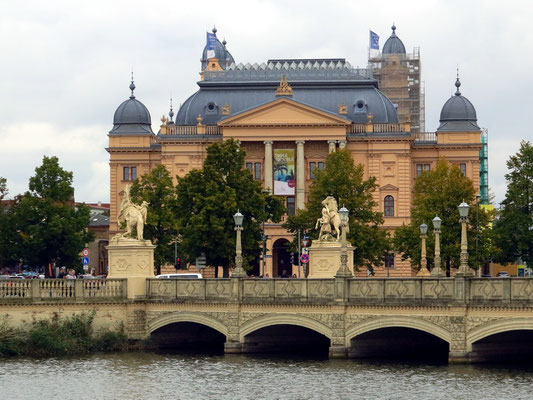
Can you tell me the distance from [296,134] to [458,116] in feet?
49.9

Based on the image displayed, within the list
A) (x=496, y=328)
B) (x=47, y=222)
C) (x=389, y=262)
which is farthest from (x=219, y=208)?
(x=389, y=262)

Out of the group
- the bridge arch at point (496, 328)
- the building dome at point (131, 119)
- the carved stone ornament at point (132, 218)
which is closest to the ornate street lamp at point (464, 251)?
the bridge arch at point (496, 328)

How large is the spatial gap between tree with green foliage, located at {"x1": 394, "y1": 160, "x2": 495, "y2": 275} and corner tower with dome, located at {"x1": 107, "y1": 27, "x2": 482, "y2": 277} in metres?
28.7

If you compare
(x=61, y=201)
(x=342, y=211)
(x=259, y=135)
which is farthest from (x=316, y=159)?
(x=342, y=211)

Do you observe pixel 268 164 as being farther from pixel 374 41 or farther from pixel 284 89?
pixel 374 41

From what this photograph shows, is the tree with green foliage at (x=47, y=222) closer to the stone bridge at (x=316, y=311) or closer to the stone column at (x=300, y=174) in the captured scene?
the stone column at (x=300, y=174)

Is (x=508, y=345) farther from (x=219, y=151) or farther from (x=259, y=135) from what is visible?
(x=259, y=135)

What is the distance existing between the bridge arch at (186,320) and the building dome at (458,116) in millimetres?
71931

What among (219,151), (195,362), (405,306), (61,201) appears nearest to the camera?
(405,306)

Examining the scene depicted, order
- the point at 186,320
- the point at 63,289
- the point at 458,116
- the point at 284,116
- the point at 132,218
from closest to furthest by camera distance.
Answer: the point at 186,320 < the point at 63,289 < the point at 132,218 < the point at 284,116 < the point at 458,116

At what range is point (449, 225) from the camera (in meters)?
104

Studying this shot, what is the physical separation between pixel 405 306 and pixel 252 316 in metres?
8.71

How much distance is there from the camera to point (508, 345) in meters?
68.4

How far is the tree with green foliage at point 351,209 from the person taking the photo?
106 m
